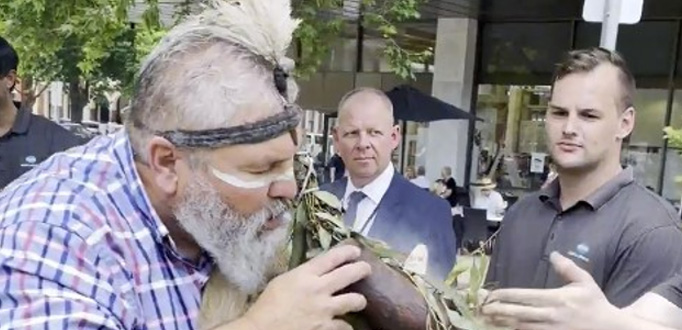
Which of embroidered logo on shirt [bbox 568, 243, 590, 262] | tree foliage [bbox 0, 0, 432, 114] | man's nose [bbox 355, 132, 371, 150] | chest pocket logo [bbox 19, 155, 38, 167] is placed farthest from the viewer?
tree foliage [bbox 0, 0, 432, 114]

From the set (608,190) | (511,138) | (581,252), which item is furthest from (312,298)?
(511,138)

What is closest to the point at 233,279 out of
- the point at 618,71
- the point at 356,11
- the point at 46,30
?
the point at 618,71

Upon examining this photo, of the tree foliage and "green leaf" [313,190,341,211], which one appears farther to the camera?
the tree foliage

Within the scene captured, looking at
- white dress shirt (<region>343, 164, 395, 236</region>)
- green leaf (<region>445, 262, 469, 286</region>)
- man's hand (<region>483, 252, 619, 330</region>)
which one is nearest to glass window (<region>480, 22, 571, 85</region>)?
white dress shirt (<region>343, 164, 395, 236</region>)

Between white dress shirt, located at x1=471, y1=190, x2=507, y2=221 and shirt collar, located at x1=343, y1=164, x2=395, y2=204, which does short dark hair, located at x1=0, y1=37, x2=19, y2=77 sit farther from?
white dress shirt, located at x1=471, y1=190, x2=507, y2=221

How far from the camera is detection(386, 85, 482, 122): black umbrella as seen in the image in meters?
10.5

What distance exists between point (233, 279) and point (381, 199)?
2.22 m

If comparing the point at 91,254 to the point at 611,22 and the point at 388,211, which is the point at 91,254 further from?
the point at 611,22

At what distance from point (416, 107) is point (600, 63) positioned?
7.77m

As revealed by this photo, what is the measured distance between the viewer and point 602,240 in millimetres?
2656

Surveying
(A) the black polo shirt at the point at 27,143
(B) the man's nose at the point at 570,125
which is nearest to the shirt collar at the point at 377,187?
(B) the man's nose at the point at 570,125

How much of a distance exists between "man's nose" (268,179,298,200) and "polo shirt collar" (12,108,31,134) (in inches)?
130

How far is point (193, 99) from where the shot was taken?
55.4 inches

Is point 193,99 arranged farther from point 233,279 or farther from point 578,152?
point 578,152
